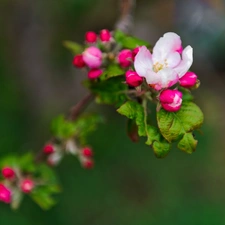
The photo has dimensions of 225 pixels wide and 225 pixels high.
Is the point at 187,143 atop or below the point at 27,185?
atop

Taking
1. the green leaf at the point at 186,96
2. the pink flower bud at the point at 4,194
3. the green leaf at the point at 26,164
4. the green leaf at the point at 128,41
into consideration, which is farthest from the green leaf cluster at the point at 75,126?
the green leaf at the point at 186,96

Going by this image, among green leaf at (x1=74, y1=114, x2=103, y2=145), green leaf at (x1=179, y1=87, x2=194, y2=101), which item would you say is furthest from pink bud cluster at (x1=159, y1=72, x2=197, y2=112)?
green leaf at (x1=74, y1=114, x2=103, y2=145)

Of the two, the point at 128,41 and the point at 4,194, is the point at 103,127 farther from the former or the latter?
the point at 128,41

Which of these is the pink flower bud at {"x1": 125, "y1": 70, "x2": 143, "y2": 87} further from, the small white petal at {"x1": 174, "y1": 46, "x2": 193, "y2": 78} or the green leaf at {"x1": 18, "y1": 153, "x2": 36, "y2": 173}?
the green leaf at {"x1": 18, "y1": 153, "x2": 36, "y2": 173}

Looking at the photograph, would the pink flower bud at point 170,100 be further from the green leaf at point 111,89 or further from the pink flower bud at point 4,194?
the pink flower bud at point 4,194

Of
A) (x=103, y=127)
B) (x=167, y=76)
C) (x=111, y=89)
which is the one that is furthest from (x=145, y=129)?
(x=103, y=127)
